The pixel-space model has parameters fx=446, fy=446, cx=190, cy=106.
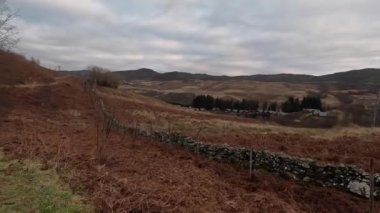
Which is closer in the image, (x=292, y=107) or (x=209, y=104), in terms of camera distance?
(x=209, y=104)

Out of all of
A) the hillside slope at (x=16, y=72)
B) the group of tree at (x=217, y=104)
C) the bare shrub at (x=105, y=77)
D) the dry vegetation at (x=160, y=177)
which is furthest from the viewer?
the group of tree at (x=217, y=104)

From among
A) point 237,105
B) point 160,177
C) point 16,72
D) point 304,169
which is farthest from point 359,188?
point 237,105

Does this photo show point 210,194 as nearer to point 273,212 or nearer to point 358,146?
point 273,212

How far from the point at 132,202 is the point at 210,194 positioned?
2470 mm

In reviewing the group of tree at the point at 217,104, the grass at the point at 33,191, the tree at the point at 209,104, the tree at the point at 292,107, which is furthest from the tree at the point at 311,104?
the grass at the point at 33,191

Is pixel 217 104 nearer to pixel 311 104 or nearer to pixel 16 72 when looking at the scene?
pixel 311 104

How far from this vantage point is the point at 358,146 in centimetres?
2041

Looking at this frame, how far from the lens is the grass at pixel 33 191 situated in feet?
26.3

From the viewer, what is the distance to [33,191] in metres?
9.24

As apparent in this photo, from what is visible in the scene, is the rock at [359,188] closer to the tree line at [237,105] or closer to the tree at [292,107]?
the tree line at [237,105]

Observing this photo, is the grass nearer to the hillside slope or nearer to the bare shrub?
the hillside slope

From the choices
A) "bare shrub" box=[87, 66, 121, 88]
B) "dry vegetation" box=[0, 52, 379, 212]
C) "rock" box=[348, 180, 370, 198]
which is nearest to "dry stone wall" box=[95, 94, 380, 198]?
"rock" box=[348, 180, 370, 198]

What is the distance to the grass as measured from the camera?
8.02 metres

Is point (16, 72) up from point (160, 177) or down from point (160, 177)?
up
